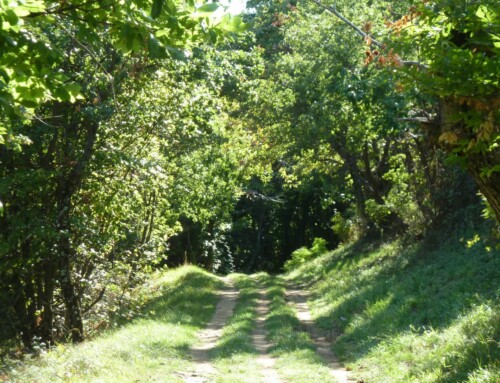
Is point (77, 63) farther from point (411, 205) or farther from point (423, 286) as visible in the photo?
point (411, 205)

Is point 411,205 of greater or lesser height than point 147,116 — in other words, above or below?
below

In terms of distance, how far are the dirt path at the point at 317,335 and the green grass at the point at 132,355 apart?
2503mm

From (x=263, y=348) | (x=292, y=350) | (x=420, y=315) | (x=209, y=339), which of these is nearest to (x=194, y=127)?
(x=209, y=339)

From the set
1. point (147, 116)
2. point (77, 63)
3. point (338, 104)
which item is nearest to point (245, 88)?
point (338, 104)

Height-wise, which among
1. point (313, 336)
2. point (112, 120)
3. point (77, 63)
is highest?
point (77, 63)

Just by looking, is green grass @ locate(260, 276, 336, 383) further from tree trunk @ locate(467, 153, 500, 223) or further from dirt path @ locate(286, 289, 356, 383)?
tree trunk @ locate(467, 153, 500, 223)

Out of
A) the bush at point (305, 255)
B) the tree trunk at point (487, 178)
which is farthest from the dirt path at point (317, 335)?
the bush at point (305, 255)

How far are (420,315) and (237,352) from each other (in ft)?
11.5

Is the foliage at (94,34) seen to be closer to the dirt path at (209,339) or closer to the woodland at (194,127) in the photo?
the woodland at (194,127)

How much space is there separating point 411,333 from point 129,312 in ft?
22.8

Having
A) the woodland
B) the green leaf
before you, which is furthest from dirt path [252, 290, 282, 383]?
the green leaf

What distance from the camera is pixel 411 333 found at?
11812mm

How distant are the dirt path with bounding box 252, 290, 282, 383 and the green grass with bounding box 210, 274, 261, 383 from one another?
4.7 inches

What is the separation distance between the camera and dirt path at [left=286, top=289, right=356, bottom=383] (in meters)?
11.0
